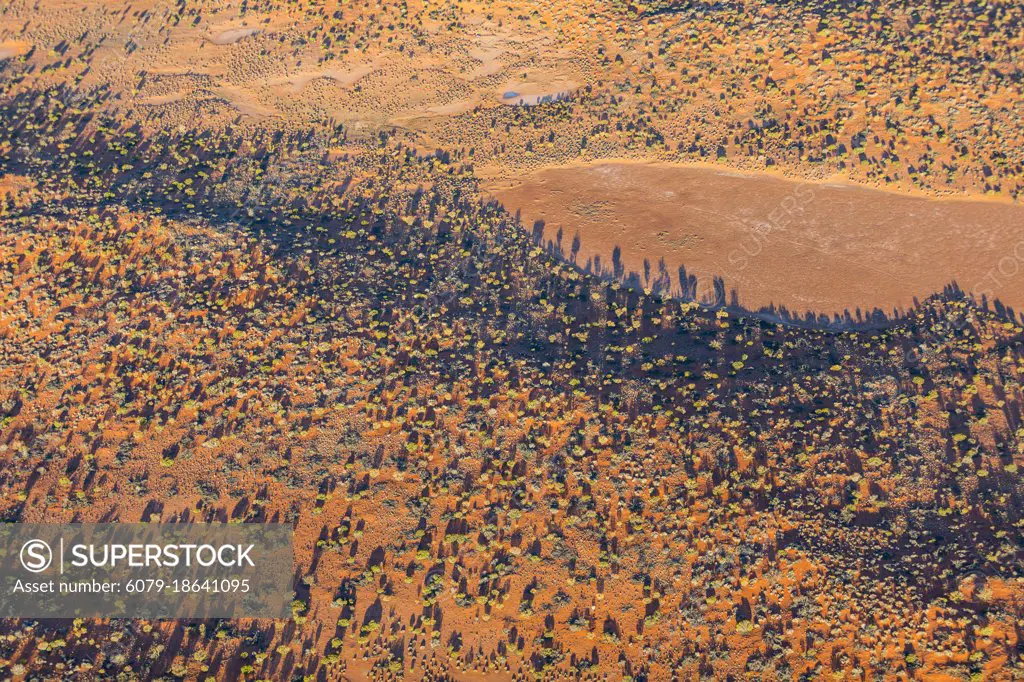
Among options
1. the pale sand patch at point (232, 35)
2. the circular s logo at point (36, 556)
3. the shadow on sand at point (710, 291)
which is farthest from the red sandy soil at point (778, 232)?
the circular s logo at point (36, 556)

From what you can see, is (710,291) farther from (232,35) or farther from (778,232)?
(232,35)

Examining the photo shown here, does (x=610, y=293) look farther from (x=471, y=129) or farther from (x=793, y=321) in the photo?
(x=471, y=129)

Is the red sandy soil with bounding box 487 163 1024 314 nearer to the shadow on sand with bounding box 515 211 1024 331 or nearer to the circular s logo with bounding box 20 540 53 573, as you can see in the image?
the shadow on sand with bounding box 515 211 1024 331

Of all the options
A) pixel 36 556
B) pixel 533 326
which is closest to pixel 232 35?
pixel 533 326

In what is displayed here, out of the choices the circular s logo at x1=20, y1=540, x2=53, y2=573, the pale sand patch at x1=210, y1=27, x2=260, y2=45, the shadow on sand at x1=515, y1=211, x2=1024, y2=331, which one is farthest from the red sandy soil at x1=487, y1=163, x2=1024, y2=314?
the circular s logo at x1=20, y1=540, x2=53, y2=573

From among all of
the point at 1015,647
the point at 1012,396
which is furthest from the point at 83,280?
the point at 1012,396

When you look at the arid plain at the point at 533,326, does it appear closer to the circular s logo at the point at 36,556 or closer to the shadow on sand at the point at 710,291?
the shadow on sand at the point at 710,291
